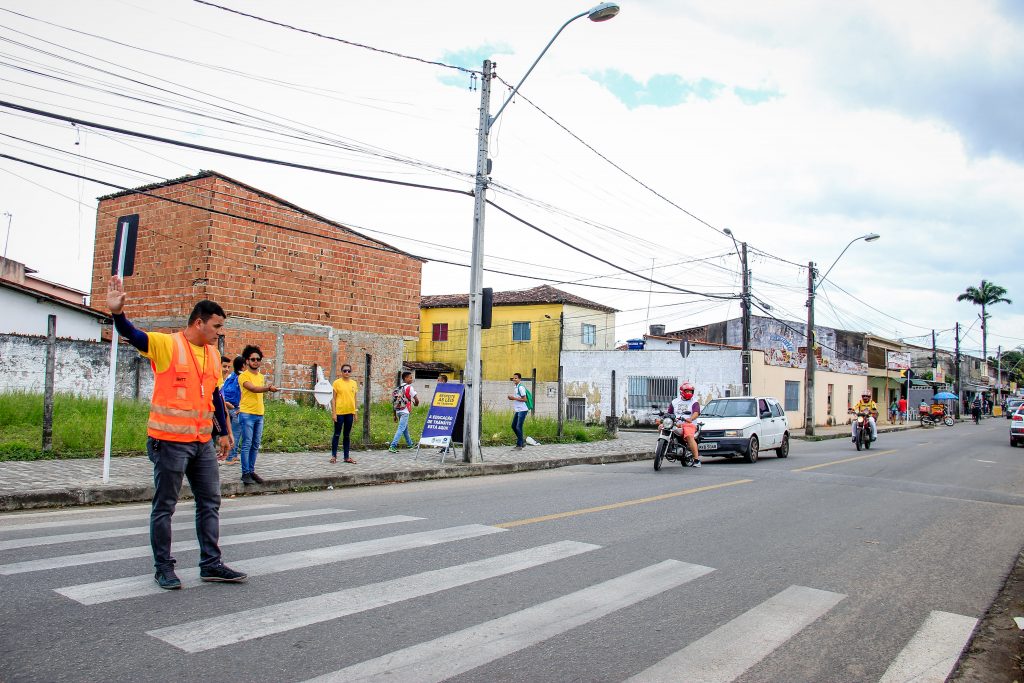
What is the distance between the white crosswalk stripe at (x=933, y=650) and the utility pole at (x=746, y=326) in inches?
890

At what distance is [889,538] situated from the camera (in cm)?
780

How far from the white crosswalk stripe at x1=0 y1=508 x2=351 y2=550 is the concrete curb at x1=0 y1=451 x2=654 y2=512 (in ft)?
6.86

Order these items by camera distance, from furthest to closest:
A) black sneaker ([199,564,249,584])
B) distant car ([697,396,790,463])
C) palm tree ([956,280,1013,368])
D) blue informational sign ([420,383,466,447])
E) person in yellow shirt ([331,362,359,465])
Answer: palm tree ([956,280,1013,368]) → distant car ([697,396,790,463]) → blue informational sign ([420,383,466,447]) → person in yellow shirt ([331,362,359,465]) → black sneaker ([199,564,249,584])

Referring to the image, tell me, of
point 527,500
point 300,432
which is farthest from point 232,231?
point 527,500

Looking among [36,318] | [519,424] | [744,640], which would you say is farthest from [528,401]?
[36,318]

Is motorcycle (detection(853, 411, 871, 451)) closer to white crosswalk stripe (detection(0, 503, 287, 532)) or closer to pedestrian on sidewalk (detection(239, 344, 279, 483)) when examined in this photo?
pedestrian on sidewalk (detection(239, 344, 279, 483))

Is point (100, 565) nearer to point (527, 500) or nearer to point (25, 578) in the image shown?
point (25, 578)

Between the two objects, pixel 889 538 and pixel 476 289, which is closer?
pixel 889 538

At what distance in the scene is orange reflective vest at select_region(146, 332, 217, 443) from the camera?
495cm

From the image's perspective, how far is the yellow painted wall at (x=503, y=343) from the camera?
45.0m

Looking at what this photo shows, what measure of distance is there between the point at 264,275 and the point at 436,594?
20.0 m

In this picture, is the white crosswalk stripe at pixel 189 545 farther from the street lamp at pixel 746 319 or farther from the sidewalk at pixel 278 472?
the street lamp at pixel 746 319

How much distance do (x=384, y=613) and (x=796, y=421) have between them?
36.7 meters

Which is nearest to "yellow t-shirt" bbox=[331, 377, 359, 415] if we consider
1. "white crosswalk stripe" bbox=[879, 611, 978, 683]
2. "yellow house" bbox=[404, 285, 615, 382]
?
"white crosswalk stripe" bbox=[879, 611, 978, 683]
